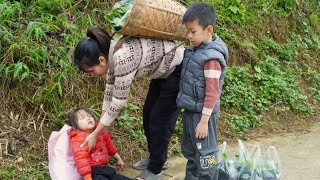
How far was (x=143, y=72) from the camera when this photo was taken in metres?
3.07

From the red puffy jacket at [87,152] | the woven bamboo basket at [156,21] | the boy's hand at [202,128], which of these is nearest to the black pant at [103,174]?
the red puffy jacket at [87,152]

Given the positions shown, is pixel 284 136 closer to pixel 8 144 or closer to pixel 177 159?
pixel 177 159

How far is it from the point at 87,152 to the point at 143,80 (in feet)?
6.20

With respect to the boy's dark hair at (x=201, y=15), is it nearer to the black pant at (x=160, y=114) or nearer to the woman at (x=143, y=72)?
the woman at (x=143, y=72)

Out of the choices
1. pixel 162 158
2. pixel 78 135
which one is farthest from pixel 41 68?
pixel 162 158

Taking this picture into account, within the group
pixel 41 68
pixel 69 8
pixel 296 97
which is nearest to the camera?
pixel 41 68

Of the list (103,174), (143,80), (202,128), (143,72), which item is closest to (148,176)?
(103,174)

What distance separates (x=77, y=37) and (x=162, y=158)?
5.53 ft

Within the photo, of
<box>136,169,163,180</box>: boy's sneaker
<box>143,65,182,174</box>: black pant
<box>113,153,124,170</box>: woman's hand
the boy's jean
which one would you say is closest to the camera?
the boy's jean

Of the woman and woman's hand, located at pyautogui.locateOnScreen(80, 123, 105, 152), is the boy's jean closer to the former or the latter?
the woman

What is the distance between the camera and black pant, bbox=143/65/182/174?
3.29 metres

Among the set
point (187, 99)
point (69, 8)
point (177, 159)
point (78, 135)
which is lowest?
point (177, 159)

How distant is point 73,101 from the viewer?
419 cm

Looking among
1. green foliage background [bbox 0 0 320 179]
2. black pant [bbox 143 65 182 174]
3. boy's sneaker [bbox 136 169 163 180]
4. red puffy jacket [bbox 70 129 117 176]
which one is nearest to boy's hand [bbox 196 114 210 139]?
black pant [bbox 143 65 182 174]
